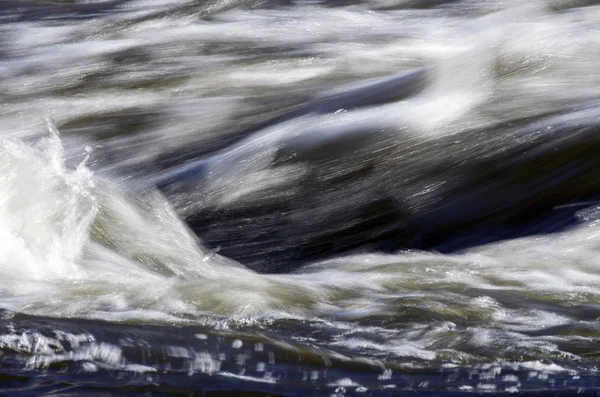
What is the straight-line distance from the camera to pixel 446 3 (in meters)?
7.94

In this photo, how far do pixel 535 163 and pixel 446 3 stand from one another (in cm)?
397

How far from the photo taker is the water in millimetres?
2445

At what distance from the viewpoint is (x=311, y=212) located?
4258mm

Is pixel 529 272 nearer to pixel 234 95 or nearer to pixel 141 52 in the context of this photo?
pixel 234 95

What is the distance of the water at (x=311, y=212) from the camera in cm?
245

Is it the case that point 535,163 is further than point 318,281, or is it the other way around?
point 535,163

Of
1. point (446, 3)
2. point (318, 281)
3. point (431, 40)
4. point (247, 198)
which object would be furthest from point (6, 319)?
point (446, 3)

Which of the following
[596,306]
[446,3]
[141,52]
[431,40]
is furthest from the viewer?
[446,3]

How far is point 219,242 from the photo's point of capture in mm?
4098

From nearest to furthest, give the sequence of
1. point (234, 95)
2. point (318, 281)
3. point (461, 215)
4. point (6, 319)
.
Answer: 1. point (6, 319)
2. point (318, 281)
3. point (461, 215)
4. point (234, 95)

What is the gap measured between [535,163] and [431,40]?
112 inches

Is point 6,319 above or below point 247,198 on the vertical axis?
above

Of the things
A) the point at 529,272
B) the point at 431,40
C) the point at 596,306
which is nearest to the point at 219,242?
the point at 529,272

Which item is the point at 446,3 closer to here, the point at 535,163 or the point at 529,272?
the point at 535,163
